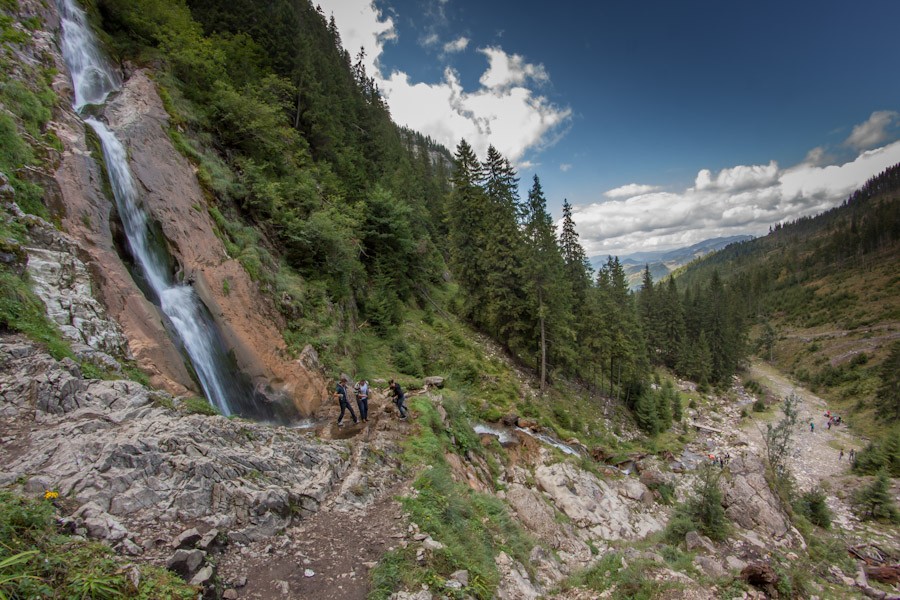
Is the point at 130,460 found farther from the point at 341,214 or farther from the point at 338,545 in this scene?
the point at 341,214

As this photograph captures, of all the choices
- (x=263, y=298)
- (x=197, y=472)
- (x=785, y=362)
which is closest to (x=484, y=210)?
(x=263, y=298)

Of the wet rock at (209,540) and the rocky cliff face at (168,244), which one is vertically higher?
the rocky cliff face at (168,244)

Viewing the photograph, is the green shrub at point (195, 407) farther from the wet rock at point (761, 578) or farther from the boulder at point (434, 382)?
the wet rock at point (761, 578)

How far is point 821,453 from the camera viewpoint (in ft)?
128

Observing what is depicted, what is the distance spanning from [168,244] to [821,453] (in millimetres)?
57629

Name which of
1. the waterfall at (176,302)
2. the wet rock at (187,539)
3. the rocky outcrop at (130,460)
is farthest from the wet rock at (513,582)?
the waterfall at (176,302)

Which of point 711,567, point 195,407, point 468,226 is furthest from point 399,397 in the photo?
point 468,226

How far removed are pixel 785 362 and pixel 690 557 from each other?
9408cm

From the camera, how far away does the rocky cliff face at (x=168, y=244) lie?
9914 millimetres

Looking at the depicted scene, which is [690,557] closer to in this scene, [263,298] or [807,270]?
[263,298]

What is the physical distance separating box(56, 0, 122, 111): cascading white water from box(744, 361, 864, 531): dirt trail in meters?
44.8

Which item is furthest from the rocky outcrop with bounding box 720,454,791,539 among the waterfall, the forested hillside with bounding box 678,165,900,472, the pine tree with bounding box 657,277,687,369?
the pine tree with bounding box 657,277,687,369

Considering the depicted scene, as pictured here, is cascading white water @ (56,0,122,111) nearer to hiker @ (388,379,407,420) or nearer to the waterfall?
the waterfall

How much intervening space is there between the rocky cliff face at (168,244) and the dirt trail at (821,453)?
3485cm
